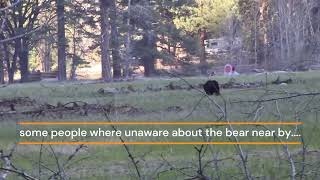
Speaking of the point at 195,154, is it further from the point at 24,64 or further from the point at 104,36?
the point at 24,64

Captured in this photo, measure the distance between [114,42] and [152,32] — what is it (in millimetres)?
4227

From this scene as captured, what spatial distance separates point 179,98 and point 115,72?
29.3m

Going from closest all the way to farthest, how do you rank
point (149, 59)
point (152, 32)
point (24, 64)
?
point (152, 32), point (24, 64), point (149, 59)

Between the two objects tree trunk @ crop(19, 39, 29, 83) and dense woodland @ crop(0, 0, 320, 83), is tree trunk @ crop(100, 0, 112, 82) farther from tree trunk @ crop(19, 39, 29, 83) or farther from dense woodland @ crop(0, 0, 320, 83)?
tree trunk @ crop(19, 39, 29, 83)

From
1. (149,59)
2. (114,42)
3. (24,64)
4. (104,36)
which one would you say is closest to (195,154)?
(104,36)

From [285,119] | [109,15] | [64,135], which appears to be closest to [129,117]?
[64,135]

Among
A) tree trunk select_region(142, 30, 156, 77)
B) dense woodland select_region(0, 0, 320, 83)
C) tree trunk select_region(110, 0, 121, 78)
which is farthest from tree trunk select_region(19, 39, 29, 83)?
tree trunk select_region(142, 30, 156, 77)

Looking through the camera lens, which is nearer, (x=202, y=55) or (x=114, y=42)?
(x=114, y=42)

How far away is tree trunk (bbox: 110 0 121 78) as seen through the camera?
4078 centimetres

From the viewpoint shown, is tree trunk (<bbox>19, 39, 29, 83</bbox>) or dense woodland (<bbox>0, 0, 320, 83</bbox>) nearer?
dense woodland (<bbox>0, 0, 320, 83</bbox>)

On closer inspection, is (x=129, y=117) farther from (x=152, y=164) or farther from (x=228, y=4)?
(x=228, y=4)

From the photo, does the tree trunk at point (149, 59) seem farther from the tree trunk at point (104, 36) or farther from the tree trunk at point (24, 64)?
the tree trunk at point (24, 64)

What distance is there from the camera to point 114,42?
1652 inches

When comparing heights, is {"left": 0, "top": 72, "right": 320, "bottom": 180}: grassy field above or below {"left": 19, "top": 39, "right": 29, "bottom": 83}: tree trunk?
below
